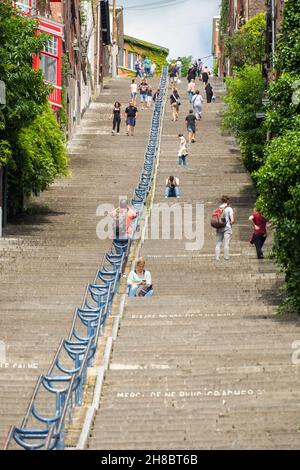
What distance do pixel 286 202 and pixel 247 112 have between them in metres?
17.0

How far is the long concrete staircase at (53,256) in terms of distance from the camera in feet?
69.5

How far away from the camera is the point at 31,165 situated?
36.5 meters

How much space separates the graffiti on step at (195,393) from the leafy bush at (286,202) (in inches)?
206

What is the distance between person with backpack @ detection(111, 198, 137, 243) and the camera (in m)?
29.7

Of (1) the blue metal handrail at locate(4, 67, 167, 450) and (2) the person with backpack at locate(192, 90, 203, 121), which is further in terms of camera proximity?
(2) the person with backpack at locate(192, 90, 203, 121)

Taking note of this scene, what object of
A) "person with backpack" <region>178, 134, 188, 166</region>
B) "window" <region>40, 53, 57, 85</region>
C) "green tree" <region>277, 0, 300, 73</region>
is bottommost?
→ "person with backpack" <region>178, 134, 188, 166</region>

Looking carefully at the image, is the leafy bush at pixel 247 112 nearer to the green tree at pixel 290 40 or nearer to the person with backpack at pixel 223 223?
the green tree at pixel 290 40

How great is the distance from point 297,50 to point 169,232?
248 inches

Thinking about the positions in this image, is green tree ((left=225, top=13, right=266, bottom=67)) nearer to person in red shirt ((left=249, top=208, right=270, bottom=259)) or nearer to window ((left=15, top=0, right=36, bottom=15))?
window ((left=15, top=0, right=36, bottom=15))

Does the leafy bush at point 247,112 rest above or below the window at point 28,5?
below

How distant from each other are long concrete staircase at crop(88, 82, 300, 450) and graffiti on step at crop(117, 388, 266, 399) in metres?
0.01

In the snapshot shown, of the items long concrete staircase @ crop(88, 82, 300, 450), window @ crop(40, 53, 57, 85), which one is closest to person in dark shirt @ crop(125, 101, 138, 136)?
window @ crop(40, 53, 57, 85)

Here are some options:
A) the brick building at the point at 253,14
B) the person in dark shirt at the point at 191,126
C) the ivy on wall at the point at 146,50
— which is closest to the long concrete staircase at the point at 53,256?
the person in dark shirt at the point at 191,126

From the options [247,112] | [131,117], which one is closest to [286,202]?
[247,112]
